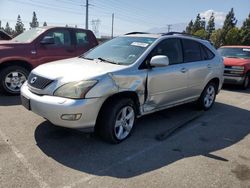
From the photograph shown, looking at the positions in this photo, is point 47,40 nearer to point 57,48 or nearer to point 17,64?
point 57,48

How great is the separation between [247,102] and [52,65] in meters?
5.96

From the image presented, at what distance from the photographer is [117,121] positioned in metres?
4.50

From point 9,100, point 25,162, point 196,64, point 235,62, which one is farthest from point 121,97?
point 235,62

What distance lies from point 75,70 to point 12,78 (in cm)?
344

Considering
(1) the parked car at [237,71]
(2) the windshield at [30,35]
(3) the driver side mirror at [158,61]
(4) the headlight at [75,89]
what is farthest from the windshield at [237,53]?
(4) the headlight at [75,89]

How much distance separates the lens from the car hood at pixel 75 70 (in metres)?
4.15

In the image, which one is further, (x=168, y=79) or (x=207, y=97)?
(x=207, y=97)

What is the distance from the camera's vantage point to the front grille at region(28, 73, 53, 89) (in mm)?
4246

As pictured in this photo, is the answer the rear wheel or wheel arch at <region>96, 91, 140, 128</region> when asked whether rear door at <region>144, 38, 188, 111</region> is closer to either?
wheel arch at <region>96, 91, 140, 128</region>

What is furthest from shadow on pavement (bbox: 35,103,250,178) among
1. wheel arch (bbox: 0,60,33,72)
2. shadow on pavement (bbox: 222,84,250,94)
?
shadow on pavement (bbox: 222,84,250,94)

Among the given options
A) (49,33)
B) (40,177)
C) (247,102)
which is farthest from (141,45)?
(247,102)

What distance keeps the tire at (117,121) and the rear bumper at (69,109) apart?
0.22 metres

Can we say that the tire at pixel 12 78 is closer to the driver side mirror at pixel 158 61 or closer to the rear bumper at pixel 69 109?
the rear bumper at pixel 69 109

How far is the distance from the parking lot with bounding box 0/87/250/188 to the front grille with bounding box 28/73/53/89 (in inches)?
32.2
